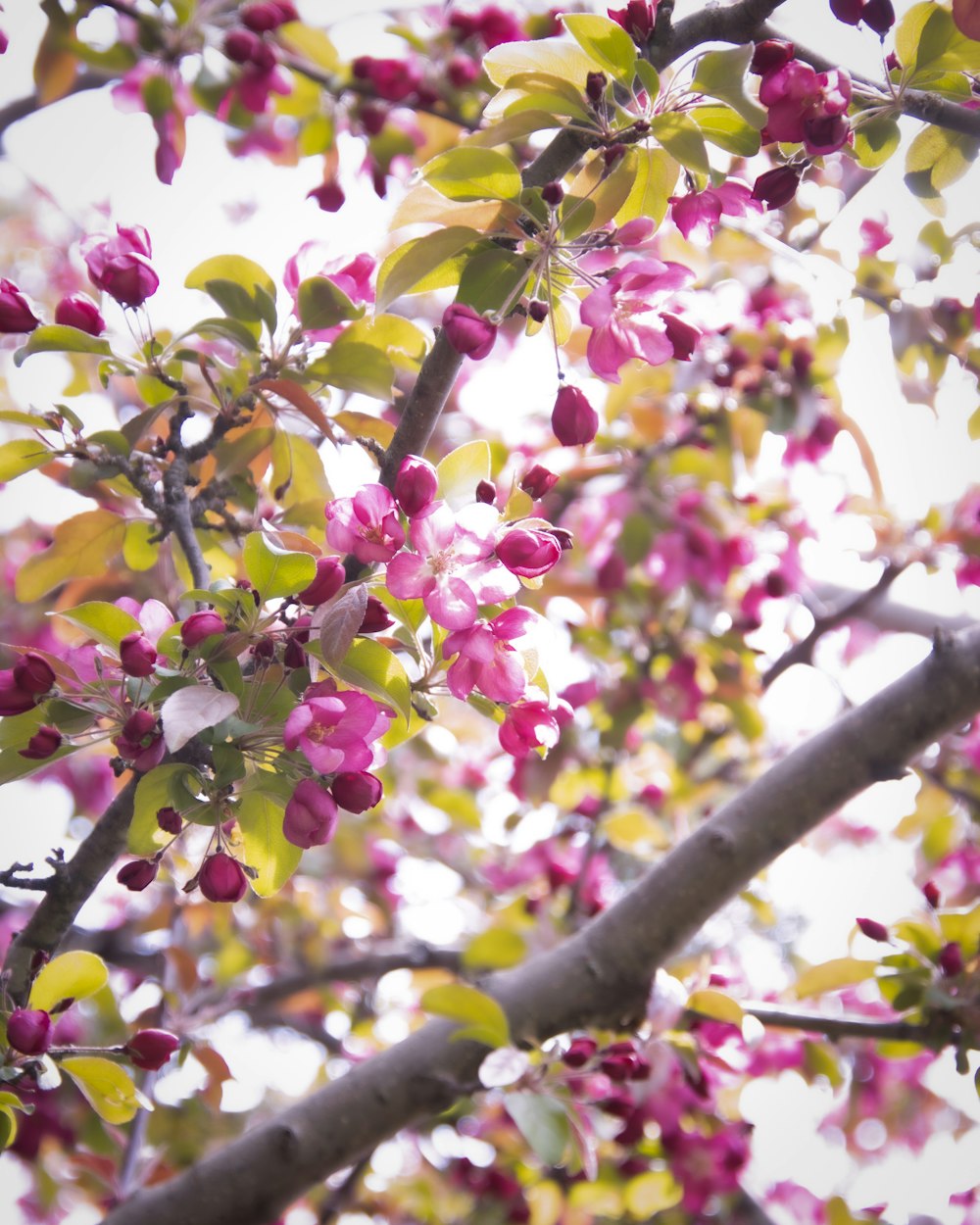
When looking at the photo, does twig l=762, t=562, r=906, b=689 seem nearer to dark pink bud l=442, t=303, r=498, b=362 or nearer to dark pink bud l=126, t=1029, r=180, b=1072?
dark pink bud l=442, t=303, r=498, b=362

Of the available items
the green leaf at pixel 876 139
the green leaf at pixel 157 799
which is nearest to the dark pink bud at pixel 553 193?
the green leaf at pixel 876 139

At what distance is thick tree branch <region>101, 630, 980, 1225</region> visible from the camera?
1.22m

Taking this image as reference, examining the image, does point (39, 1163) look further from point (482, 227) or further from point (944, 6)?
point (944, 6)

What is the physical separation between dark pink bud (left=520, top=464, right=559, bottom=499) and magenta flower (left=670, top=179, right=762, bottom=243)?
0.94ft

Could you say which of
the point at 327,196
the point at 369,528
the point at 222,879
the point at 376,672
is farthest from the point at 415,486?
the point at 327,196

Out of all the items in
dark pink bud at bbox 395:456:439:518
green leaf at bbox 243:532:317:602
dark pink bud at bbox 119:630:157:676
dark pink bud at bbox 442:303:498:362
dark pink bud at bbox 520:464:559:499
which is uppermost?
dark pink bud at bbox 442:303:498:362

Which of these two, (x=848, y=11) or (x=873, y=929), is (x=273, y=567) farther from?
(x=873, y=929)

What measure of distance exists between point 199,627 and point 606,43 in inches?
23.6

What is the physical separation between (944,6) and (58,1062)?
1.29 meters

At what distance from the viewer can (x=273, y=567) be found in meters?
0.79

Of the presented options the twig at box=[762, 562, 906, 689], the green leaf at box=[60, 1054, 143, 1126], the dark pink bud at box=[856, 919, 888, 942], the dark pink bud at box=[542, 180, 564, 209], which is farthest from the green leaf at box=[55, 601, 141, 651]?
the twig at box=[762, 562, 906, 689]

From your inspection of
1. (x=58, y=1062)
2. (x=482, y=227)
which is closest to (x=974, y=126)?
(x=482, y=227)

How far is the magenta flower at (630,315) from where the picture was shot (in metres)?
0.84

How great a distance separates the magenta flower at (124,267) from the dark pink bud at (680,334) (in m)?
0.53
